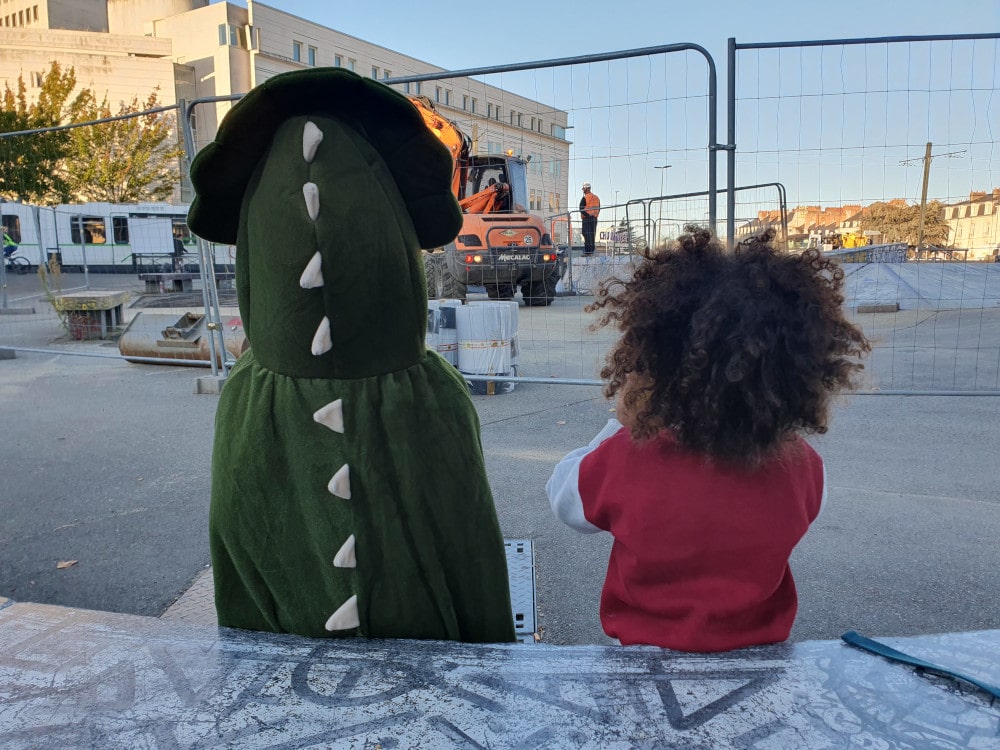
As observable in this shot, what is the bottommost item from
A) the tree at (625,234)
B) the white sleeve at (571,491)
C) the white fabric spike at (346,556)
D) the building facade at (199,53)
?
the white fabric spike at (346,556)

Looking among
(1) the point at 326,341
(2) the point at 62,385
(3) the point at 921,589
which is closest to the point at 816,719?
(1) the point at 326,341

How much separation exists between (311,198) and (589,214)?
6.25 metres

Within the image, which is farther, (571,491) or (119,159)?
(119,159)

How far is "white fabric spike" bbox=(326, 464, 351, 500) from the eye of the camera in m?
1.51

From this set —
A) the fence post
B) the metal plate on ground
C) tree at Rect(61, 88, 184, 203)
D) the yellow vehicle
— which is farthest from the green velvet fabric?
tree at Rect(61, 88, 184, 203)

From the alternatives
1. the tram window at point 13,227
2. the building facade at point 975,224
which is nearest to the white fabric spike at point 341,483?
the building facade at point 975,224

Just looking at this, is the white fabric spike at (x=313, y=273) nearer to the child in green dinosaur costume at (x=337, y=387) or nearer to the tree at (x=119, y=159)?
the child in green dinosaur costume at (x=337, y=387)

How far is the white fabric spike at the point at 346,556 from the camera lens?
5.02 ft

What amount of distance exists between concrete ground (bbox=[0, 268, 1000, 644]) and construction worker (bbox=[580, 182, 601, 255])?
5.48 ft

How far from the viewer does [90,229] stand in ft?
78.1

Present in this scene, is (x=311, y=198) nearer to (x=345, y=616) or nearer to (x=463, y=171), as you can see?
(x=345, y=616)

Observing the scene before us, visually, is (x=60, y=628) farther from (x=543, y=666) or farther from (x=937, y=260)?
(x=937, y=260)

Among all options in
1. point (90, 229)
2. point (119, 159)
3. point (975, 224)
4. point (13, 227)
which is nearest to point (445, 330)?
point (975, 224)

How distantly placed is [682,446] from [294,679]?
0.86 m
